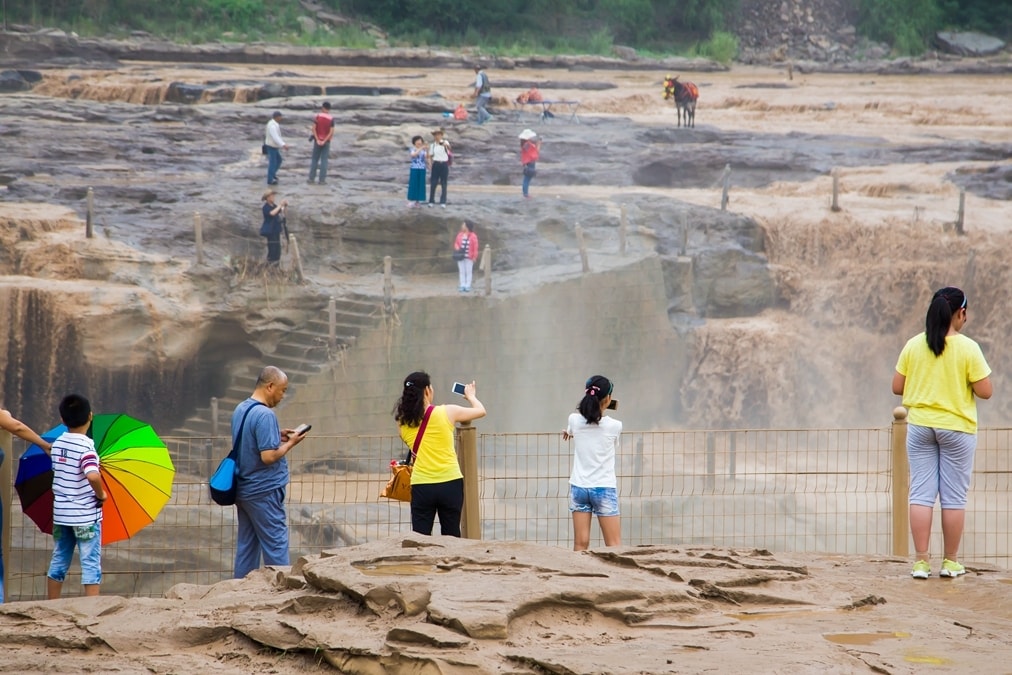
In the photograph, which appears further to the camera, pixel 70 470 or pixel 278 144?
pixel 278 144

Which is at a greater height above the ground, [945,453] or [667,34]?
[667,34]

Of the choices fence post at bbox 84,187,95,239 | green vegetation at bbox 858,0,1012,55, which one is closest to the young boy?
fence post at bbox 84,187,95,239

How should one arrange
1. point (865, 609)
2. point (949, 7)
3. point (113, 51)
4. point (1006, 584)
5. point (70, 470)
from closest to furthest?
point (865, 609) → point (1006, 584) → point (70, 470) → point (113, 51) → point (949, 7)

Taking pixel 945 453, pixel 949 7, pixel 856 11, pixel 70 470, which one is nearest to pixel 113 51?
pixel 856 11

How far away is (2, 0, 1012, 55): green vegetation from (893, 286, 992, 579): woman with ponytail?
29659 millimetres

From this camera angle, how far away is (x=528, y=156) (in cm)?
2883

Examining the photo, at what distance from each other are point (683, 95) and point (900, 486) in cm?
2466

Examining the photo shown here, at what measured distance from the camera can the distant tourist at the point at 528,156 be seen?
2870 centimetres

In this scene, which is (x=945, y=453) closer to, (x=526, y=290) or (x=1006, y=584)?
(x=1006, y=584)

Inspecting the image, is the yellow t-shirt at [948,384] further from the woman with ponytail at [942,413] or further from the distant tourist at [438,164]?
the distant tourist at [438,164]

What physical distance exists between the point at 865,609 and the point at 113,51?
30.5 m

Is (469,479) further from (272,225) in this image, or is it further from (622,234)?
(622,234)

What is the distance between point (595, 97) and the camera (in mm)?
32656

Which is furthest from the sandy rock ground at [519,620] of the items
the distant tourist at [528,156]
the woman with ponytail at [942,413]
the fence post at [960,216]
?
the fence post at [960,216]
